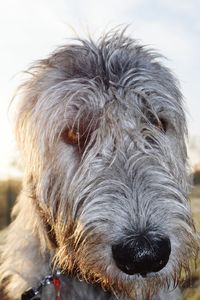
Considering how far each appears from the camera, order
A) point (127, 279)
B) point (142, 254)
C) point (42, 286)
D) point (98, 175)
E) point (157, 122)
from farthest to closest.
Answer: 1. point (157, 122)
2. point (42, 286)
3. point (98, 175)
4. point (127, 279)
5. point (142, 254)

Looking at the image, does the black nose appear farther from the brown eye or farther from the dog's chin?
the brown eye

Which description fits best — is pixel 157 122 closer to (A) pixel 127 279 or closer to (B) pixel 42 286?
(A) pixel 127 279

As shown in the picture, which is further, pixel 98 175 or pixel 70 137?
pixel 70 137

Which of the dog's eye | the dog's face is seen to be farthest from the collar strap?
the dog's eye

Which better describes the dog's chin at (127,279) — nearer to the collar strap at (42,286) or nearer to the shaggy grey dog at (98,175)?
the shaggy grey dog at (98,175)

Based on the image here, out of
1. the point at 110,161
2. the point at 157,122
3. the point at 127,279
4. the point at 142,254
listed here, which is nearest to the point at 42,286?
the point at 127,279

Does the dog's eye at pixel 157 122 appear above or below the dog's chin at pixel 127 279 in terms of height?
above

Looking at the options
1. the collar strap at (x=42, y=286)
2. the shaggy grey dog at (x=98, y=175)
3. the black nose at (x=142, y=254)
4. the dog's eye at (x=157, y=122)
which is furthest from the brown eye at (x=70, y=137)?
the black nose at (x=142, y=254)
